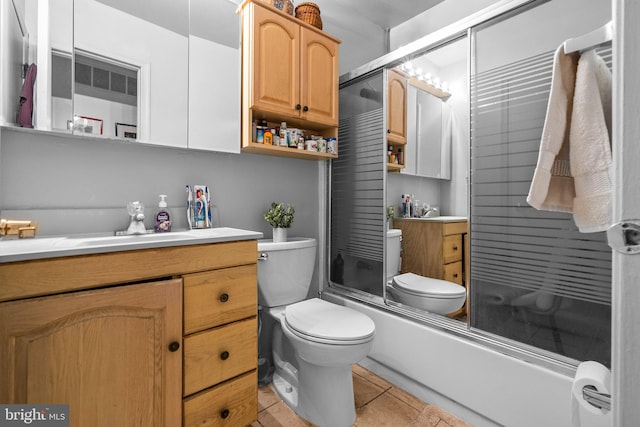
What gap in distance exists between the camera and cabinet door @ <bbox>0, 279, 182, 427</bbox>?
2.99ft

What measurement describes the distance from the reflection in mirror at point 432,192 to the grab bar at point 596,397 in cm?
113

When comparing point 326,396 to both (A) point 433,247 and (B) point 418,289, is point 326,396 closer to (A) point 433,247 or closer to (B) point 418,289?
(B) point 418,289

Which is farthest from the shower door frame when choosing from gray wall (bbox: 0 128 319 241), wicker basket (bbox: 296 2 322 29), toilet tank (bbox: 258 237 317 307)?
wicker basket (bbox: 296 2 322 29)

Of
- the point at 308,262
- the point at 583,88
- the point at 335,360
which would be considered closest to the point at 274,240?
the point at 308,262

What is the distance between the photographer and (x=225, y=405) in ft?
4.26

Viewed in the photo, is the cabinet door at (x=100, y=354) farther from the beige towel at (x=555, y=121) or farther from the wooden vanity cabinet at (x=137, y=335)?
the beige towel at (x=555, y=121)

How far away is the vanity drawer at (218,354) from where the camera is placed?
3.97ft

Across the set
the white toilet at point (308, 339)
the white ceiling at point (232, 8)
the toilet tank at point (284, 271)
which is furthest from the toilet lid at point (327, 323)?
the white ceiling at point (232, 8)

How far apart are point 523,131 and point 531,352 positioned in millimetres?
939

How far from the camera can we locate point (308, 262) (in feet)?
6.30

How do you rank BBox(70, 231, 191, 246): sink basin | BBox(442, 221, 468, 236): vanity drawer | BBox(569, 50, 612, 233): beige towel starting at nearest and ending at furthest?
BBox(569, 50, 612, 233): beige towel
BBox(70, 231, 191, 246): sink basin
BBox(442, 221, 468, 236): vanity drawer

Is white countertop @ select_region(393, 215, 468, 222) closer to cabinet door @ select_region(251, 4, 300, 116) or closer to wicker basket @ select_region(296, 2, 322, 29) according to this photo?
cabinet door @ select_region(251, 4, 300, 116)

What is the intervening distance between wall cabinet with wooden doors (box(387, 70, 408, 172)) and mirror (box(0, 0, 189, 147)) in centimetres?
121

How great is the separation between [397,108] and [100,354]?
76.5 inches
